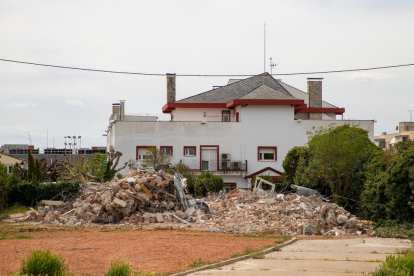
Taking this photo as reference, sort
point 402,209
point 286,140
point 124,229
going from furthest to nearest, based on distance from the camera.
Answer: point 286,140 < point 124,229 < point 402,209

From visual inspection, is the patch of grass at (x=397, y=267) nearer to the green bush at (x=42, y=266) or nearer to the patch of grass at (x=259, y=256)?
the green bush at (x=42, y=266)

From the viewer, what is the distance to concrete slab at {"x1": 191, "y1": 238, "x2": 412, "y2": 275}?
16.4 m

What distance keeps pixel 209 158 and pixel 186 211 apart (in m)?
28.6

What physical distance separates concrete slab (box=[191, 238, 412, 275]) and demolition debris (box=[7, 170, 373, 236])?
4.57 metres

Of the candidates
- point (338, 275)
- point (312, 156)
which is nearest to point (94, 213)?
point (312, 156)

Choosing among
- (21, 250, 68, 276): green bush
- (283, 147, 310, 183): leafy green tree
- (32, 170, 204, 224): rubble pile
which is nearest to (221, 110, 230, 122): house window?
(283, 147, 310, 183): leafy green tree

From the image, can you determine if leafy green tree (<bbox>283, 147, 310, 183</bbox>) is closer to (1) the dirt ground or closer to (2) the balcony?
(2) the balcony

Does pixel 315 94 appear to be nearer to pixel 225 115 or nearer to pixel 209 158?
pixel 225 115

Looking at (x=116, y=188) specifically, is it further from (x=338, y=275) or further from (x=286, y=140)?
(x=286, y=140)

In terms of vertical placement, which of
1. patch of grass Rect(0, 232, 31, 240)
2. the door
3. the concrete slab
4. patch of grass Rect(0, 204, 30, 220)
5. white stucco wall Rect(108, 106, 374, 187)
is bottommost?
patch of grass Rect(0, 232, 31, 240)

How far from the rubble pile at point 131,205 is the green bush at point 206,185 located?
1464 cm

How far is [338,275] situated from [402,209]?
1194 cm

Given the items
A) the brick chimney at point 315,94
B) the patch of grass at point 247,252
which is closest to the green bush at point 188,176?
the brick chimney at point 315,94

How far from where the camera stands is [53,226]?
30797 mm
